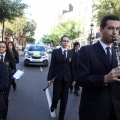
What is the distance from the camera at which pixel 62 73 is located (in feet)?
21.7

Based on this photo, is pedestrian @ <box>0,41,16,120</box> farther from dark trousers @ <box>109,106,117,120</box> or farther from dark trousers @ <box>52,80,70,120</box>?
dark trousers @ <box>109,106,117,120</box>

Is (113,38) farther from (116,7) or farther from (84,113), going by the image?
(116,7)

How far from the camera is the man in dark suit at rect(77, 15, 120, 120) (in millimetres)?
3088

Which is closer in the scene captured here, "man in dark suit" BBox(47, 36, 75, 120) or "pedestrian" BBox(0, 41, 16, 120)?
"pedestrian" BBox(0, 41, 16, 120)

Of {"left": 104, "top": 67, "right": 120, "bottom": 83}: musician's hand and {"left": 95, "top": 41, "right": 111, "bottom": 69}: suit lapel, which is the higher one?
{"left": 95, "top": 41, "right": 111, "bottom": 69}: suit lapel

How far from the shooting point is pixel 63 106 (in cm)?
650

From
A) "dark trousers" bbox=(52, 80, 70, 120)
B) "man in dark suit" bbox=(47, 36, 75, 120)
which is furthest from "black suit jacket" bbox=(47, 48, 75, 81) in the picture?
"dark trousers" bbox=(52, 80, 70, 120)

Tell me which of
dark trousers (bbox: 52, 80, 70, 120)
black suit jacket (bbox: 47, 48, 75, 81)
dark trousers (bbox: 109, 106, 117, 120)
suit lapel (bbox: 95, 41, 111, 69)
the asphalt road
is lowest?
the asphalt road

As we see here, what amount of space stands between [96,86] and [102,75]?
126 mm

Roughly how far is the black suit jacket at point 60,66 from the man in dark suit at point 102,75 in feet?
11.1

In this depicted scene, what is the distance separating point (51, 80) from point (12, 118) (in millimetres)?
1320

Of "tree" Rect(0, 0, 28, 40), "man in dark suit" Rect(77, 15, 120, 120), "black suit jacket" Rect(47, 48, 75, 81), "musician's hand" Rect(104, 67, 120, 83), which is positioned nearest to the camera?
"musician's hand" Rect(104, 67, 120, 83)

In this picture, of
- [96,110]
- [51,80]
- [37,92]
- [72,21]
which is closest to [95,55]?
[96,110]

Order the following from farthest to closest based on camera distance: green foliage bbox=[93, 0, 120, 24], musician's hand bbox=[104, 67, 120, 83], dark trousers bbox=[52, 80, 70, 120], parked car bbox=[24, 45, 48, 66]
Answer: green foliage bbox=[93, 0, 120, 24] < parked car bbox=[24, 45, 48, 66] < dark trousers bbox=[52, 80, 70, 120] < musician's hand bbox=[104, 67, 120, 83]
